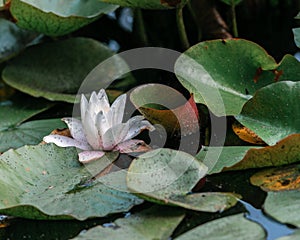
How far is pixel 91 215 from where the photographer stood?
0.96 metres

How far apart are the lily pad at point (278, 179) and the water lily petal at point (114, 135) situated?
266 millimetres

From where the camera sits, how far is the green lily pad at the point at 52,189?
3.22ft

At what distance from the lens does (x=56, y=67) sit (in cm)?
163

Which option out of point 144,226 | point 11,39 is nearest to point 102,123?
point 144,226

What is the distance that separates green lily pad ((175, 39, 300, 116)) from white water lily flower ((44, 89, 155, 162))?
16 centimetres

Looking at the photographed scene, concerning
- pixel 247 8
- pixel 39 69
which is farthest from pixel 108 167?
pixel 247 8

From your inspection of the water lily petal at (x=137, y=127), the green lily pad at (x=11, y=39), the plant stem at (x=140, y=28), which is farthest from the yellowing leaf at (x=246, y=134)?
the green lily pad at (x=11, y=39)

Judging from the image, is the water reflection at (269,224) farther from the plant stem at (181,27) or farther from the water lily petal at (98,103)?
the plant stem at (181,27)

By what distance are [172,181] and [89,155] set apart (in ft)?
0.68

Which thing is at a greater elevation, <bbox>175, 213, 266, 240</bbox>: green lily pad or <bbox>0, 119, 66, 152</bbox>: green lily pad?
<bbox>175, 213, 266, 240</bbox>: green lily pad

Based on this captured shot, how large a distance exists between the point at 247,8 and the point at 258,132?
3.50ft

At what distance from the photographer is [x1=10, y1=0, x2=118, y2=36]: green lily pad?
1446mm

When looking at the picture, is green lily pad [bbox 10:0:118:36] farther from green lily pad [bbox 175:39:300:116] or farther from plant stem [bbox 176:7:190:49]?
green lily pad [bbox 175:39:300:116]

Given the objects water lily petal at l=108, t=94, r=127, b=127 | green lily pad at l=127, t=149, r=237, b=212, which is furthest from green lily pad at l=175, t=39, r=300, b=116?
green lily pad at l=127, t=149, r=237, b=212
